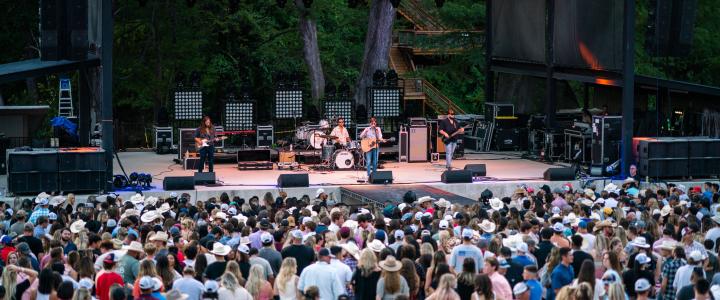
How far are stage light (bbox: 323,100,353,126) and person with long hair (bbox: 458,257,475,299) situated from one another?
23.3 meters

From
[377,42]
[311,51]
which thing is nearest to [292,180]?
[377,42]

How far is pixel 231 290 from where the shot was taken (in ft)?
41.8

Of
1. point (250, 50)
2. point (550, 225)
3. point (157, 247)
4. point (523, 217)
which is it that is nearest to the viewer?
point (157, 247)

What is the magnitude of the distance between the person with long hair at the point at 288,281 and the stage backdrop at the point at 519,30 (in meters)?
23.1

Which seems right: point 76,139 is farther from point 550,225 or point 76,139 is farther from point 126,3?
point 550,225

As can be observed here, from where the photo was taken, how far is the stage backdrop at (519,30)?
36.0m

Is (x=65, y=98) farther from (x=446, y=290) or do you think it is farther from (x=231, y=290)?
(x=446, y=290)

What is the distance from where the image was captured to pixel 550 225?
17.1 meters

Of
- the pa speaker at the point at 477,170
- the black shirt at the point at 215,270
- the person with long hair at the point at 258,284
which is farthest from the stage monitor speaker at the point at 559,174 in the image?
the person with long hair at the point at 258,284

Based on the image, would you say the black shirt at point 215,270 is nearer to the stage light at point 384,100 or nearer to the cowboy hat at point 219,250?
the cowboy hat at point 219,250

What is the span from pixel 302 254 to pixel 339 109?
2182 centimetres

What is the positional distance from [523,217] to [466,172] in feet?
34.0

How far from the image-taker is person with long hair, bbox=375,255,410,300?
13211 mm

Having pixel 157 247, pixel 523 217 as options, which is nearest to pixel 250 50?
pixel 523 217
